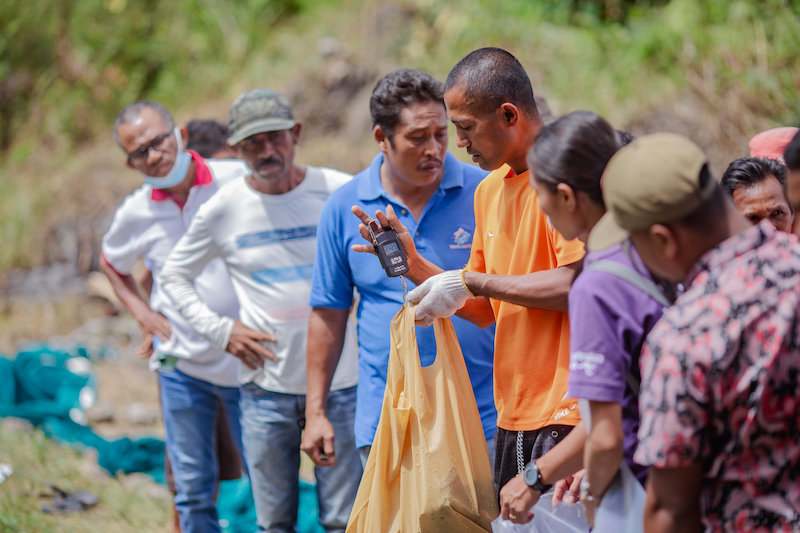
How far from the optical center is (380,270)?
8.93ft

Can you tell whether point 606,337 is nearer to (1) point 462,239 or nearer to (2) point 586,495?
(2) point 586,495

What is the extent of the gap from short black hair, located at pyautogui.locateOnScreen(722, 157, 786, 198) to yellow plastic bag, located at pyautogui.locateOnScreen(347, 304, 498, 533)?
1.03m

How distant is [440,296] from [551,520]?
69 cm

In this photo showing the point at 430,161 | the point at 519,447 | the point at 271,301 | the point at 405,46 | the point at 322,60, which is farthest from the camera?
the point at 322,60

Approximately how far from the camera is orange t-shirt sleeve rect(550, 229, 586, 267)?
1.91 metres

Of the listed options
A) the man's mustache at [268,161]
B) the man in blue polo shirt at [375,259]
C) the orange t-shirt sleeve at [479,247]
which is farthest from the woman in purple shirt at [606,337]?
the man's mustache at [268,161]

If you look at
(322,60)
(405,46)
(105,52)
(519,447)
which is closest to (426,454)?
(519,447)

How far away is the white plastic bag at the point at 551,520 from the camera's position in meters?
1.89

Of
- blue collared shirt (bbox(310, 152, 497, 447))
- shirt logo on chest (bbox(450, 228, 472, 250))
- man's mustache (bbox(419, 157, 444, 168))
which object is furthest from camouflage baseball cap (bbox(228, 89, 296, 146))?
shirt logo on chest (bbox(450, 228, 472, 250))

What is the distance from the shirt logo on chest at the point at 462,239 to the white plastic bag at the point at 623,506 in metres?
1.29

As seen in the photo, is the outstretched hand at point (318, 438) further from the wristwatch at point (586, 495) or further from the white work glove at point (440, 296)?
the wristwatch at point (586, 495)

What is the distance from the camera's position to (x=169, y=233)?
Result: 385cm

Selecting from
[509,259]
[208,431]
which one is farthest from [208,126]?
[509,259]

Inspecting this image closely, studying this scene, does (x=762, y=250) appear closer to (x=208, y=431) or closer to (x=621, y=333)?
(x=621, y=333)
